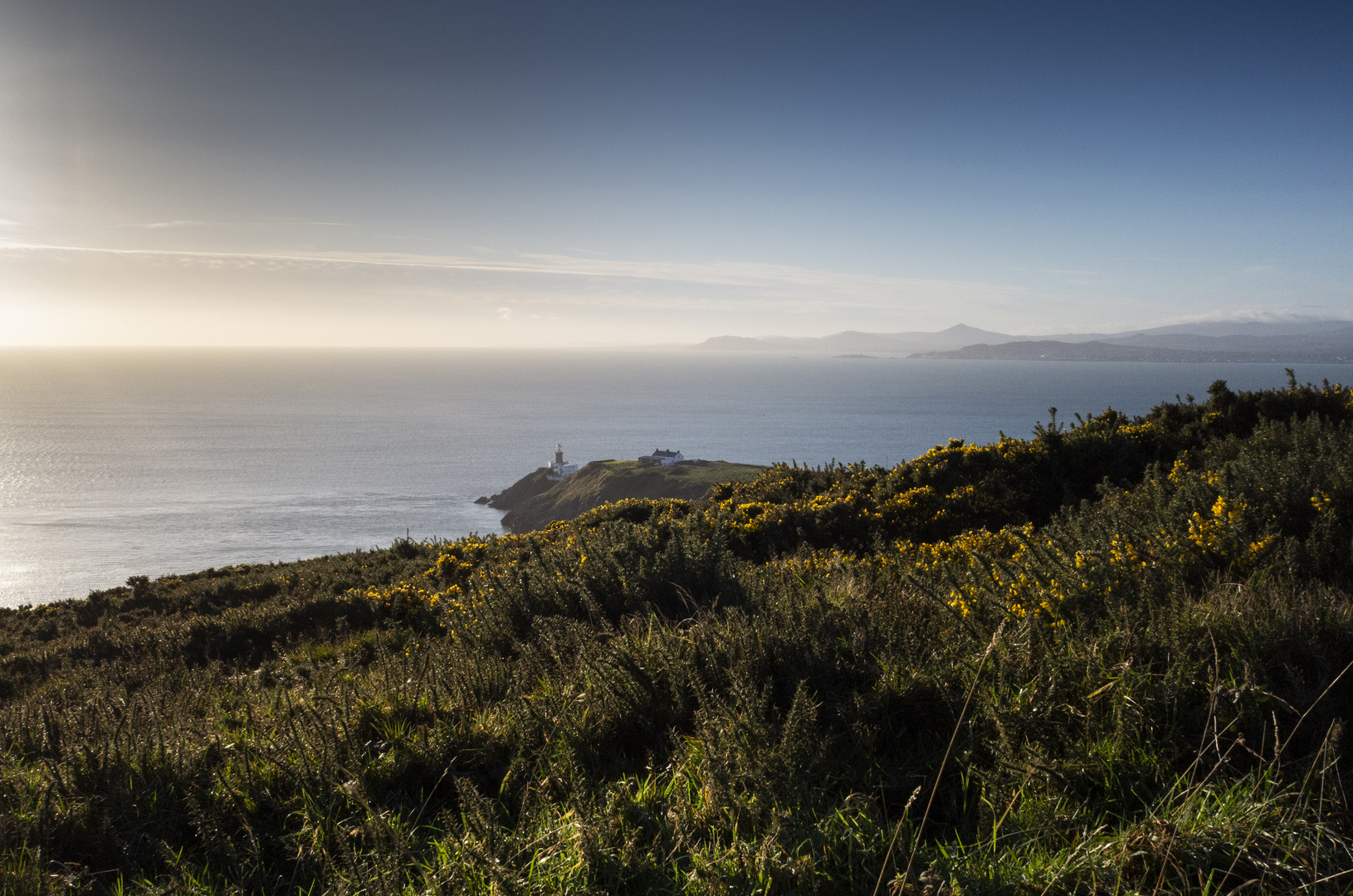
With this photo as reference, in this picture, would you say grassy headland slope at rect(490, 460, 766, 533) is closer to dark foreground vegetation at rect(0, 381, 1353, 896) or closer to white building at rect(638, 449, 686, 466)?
white building at rect(638, 449, 686, 466)

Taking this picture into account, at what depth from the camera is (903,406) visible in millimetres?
168875

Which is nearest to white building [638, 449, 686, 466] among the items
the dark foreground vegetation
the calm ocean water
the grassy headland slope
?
the grassy headland slope

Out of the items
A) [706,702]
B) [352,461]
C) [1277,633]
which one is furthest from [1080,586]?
[352,461]

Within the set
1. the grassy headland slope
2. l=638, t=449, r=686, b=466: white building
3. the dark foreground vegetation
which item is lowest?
the grassy headland slope

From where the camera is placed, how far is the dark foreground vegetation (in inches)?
84.7

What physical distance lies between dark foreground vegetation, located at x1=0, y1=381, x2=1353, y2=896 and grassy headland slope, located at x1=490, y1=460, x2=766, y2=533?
58.4 metres

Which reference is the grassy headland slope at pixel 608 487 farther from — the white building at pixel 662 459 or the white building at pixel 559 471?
the white building at pixel 662 459

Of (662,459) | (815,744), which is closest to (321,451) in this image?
(662,459)

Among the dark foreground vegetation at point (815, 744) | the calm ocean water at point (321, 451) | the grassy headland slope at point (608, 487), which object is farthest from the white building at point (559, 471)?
the dark foreground vegetation at point (815, 744)

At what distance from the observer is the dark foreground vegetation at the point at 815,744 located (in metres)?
2.15

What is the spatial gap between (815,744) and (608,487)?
228ft

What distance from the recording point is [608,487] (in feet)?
236

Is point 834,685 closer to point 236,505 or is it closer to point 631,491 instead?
point 631,491

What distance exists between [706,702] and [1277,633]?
2.48 meters
